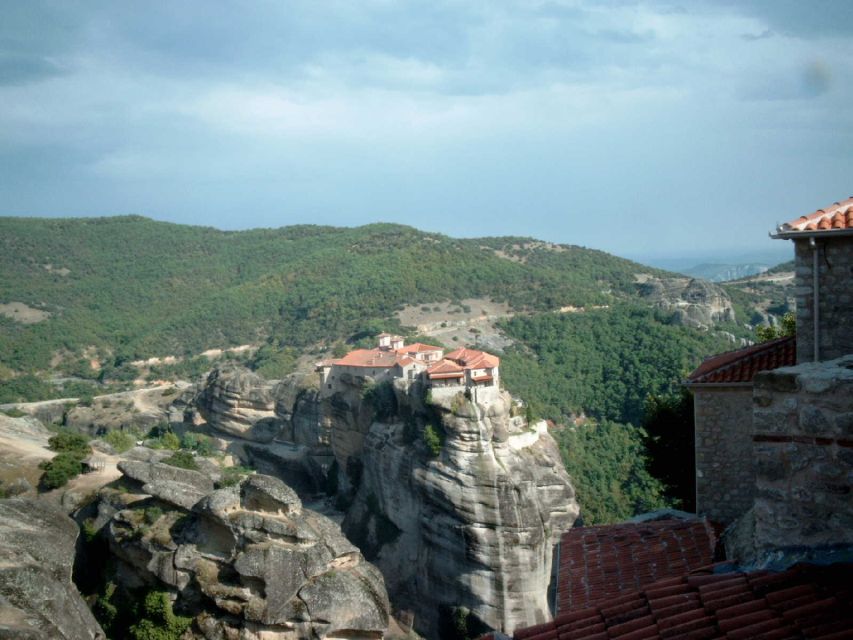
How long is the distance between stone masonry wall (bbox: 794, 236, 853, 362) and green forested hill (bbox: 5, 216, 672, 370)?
54.4 meters

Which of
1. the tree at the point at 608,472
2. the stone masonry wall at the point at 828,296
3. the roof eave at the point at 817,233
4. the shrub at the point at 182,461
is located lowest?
the tree at the point at 608,472

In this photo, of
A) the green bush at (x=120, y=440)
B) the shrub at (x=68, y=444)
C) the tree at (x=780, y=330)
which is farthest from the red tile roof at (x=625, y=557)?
the green bush at (x=120, y=440)

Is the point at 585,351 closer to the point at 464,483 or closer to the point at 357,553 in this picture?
the point at 464,483

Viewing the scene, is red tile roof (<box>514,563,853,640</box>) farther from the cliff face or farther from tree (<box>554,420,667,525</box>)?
tree (<box>554,420,667,525</box>)

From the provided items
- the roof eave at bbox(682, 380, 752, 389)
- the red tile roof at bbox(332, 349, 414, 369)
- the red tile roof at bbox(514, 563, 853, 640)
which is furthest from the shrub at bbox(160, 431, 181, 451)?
the red tile roof at bbox(514, 563, 853, 640)

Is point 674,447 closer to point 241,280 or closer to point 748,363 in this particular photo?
point 748,363

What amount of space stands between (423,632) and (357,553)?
1175 cm

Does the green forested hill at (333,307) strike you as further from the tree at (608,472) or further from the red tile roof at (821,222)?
the red tile roof at (821,222)

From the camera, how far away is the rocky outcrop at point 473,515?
2719cm

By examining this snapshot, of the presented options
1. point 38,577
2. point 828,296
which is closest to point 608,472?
point 38,577

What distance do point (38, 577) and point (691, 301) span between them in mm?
57755

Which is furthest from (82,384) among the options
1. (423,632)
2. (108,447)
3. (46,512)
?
(46,512)

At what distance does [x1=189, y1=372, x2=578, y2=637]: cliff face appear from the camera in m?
27.2

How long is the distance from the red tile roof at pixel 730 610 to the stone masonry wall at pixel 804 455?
265mm
